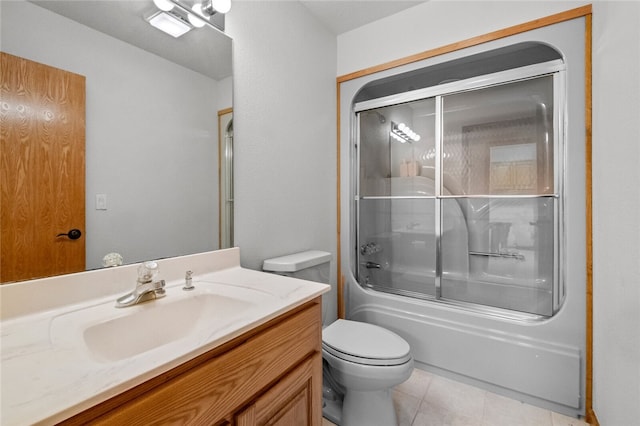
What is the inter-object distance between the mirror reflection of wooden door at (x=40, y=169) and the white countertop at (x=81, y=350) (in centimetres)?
11

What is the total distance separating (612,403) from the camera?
1.16 meters

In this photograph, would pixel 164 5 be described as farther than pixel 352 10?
No

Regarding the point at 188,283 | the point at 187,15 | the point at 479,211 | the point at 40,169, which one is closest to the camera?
the point at 40,169

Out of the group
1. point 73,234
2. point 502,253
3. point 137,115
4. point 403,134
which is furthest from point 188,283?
point 502,253

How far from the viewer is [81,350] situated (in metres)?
0.66

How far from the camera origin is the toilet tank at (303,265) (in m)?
1.54

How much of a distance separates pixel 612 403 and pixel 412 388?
0.89 meters

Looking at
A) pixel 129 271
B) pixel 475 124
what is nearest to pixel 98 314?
pixel 129 271

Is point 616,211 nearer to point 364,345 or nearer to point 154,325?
point 364,345

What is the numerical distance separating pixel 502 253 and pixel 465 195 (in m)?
0.51

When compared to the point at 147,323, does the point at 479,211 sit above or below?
above

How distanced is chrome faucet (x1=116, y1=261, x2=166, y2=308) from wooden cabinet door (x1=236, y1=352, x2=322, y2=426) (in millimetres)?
502

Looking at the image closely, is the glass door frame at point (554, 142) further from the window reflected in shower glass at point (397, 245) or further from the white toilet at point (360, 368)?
the white toilet at point (360, 368)

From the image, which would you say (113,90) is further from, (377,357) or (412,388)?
(412,388)
